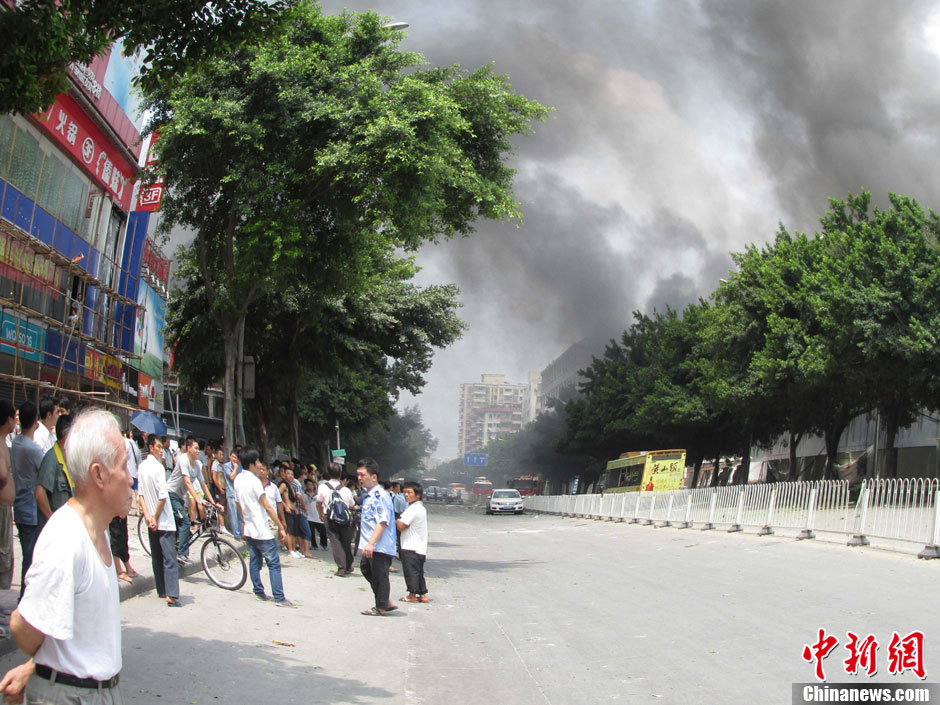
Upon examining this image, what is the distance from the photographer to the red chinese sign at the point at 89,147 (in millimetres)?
18105


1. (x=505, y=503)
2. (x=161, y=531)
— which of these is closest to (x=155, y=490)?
(x=161, y=531)

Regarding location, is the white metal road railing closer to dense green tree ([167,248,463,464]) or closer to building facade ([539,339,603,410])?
dense green tree ([167,248,463,464])

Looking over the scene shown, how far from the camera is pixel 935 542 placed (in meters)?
14.2

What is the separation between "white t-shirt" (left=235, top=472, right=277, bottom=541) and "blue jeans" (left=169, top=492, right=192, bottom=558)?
959 millimetres

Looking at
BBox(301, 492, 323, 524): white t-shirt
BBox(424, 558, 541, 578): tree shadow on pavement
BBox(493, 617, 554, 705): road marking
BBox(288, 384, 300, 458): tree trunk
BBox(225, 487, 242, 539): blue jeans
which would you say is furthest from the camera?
BBox(288, 384, 300, 458): tree trunk

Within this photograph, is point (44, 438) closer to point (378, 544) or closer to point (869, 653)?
point (378, 544)

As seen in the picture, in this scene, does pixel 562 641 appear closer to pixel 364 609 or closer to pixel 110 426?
pixel 364 609

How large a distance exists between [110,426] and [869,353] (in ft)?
95.5

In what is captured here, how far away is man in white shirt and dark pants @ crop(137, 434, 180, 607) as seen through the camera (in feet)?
29.8

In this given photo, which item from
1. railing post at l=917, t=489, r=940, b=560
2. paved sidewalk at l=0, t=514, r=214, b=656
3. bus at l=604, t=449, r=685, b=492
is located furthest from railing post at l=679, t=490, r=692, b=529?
paved sidewalk at l=0, t=514, r=214, b=656

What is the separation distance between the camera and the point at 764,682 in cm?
642

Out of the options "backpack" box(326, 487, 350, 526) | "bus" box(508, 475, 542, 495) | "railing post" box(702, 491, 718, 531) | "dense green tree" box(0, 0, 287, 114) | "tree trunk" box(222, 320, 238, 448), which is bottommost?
"bus" box(508, 475, 542, 495)

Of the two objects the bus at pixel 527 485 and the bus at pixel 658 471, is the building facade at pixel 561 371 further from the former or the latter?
the bus at pixel 658 471

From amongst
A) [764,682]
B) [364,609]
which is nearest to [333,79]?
[364,609]
